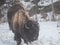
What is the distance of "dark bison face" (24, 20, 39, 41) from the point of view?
5.51 m

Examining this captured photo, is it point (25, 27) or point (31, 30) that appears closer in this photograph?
point (31, 30)

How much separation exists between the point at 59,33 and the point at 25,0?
326 inches

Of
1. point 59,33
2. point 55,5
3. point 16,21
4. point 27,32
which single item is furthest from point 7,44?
point 55,5

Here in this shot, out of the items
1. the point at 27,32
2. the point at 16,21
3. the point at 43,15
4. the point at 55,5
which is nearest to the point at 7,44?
the point at 16,21

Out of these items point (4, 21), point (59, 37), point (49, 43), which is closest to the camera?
point (49, 43)

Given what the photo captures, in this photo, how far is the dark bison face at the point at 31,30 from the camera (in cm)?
551

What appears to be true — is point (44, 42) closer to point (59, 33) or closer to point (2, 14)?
point (59, 33)

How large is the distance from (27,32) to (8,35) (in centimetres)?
286

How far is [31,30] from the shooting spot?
554cm

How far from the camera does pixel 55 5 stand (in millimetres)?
14969

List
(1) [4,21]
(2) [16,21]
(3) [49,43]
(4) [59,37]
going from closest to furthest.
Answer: (2) [16,21] → (3) [49,43] → (4) [59,37] → (1) [4,21]

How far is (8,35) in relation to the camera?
838 cm

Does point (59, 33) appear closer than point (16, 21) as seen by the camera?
No

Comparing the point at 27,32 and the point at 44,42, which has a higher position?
the point at 27,32
